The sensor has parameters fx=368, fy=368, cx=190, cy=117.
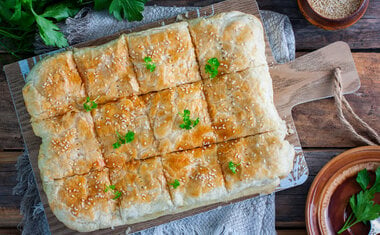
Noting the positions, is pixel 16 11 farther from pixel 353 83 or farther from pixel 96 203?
pixel 353 83

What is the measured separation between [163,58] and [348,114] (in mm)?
2253

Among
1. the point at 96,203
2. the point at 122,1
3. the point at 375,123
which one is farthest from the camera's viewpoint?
the point at 375,123

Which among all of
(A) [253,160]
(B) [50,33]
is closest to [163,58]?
(B) [50,33]

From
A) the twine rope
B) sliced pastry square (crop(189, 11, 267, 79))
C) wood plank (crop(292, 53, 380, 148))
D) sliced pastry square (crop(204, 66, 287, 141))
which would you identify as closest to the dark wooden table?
wood plank (crop(292, 53, 380, 148))

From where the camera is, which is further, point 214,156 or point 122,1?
point 122,1

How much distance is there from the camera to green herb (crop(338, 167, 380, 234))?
3.94 m

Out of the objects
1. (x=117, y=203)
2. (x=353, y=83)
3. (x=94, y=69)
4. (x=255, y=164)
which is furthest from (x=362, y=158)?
(x=94, y=69)

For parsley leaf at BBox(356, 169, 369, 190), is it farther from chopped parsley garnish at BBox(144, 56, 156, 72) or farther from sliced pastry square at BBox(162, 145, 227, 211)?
chopped parsley garnish at BBox(144, 56, 156, 72)

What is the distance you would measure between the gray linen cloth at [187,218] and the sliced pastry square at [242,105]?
0.68 m

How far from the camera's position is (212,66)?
3.66 metres

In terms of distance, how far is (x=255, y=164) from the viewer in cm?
362

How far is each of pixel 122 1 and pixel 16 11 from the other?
110 cm

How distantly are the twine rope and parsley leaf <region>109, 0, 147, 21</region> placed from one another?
2226 millimetres

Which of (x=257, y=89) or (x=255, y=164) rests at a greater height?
(x=257, y=89)
